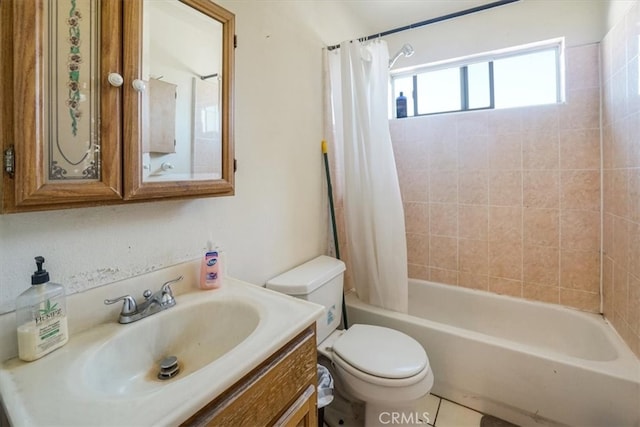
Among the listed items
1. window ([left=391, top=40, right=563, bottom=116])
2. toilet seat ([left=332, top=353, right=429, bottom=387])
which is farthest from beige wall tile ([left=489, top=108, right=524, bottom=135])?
toilet seat ([left=332, top=353, right=429, bottom=387])

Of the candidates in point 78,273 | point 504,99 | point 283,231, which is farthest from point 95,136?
point 504,99

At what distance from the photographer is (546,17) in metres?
1.84

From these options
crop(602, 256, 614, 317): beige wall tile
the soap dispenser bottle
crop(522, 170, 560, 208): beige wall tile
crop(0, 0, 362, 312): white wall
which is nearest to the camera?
the soap dispenser bottle

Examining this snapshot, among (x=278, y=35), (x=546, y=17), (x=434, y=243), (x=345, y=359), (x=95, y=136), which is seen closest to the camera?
(x=95, y=136)

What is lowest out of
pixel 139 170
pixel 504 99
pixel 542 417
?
pixel 542 417

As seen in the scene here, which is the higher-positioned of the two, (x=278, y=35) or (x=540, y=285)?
(x=278, y=35)

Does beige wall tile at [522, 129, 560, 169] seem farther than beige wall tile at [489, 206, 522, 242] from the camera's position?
No

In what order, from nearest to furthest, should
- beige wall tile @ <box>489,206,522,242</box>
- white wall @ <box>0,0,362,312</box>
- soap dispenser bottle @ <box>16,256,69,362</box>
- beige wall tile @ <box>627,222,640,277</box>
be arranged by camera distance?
soap dispenser bottle @ <box>16,256,69,362</box>, white wall @ <box>0,0,362,312</box>, beige wall tile @ <box>627,222,640,277</box>, beige wall tile @ <box>489,206,522,242</box>

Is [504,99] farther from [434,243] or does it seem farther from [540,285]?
[540,285]

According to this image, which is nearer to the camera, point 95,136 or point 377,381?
point 95,136

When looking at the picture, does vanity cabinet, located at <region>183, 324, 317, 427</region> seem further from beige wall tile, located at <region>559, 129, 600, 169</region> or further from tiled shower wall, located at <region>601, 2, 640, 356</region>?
beige wall tile, located at <region>559, 129, 600, 169</region>

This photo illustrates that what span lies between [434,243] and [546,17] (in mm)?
1592

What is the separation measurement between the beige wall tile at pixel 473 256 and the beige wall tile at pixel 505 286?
0.08m

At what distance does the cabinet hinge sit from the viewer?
2.01 ft
